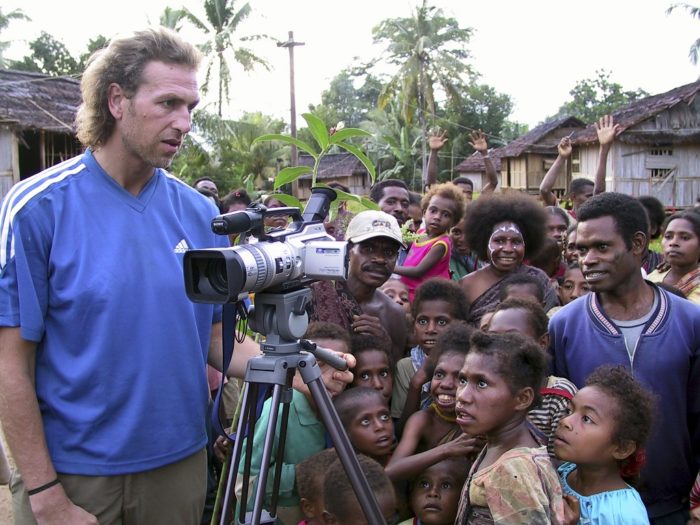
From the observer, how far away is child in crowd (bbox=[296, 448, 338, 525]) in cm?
236

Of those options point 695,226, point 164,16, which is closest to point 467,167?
point 164,16

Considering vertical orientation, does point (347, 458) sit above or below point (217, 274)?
below

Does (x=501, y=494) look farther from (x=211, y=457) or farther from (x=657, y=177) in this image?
(x=657, y=177)

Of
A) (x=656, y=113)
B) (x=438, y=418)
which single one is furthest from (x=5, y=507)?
(x=656, y=113)

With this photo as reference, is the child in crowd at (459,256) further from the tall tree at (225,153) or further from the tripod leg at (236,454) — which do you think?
the tall tree at (225,153)

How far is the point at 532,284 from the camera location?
330 cm

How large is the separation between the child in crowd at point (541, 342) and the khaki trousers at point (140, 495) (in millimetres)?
1203

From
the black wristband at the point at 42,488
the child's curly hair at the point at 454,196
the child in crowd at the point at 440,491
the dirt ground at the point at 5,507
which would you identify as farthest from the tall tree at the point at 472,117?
the black wristband at the point at 42,488

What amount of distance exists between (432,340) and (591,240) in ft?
3.06

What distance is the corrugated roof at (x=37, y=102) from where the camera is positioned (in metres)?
13.7

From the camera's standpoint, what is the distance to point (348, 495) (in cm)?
224

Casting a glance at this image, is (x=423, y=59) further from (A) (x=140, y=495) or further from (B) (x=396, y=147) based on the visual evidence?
(A) (x=140, y=495)

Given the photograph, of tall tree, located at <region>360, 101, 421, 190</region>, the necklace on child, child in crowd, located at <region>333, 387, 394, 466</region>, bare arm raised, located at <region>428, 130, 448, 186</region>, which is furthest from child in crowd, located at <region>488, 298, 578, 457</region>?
tall tree, located at <region>360, 101, 421, 190</region>

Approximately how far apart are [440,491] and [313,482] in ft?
1.63
